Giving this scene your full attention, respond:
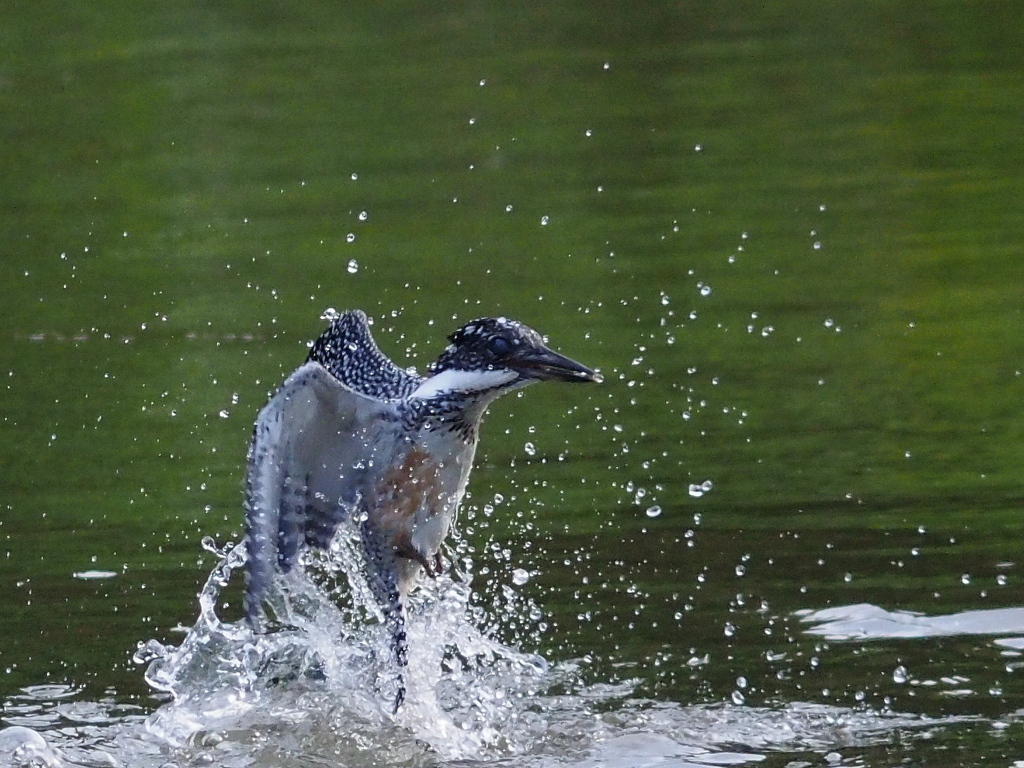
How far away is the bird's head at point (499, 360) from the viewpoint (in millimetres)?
6629

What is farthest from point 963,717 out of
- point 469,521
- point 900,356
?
point 900,356

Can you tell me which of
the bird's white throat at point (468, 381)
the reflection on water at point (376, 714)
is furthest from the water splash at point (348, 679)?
the bird's white throat at point (468, 381)

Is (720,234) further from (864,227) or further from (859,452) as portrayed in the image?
(859,452)

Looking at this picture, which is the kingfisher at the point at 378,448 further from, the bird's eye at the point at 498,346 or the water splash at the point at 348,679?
the water splash at the point at 348,679

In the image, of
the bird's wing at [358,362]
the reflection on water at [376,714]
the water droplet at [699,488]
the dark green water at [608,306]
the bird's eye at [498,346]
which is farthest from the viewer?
the water droplet at [699,488]

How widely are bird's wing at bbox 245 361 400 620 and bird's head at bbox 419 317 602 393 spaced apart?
0.31 meters

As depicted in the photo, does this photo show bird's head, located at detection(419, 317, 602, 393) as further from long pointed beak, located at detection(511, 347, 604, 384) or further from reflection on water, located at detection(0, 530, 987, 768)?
reflection on water, located at detection(0, 530, 987, 768)

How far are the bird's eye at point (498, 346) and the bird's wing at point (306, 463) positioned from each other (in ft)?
1.49

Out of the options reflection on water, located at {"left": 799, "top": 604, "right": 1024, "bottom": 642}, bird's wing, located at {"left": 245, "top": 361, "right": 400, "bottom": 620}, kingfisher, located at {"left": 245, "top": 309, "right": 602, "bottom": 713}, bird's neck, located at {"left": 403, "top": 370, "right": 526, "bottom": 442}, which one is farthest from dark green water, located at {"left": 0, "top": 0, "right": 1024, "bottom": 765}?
bird's neck, located at {"left": 403, "top": 370, "right": 526, "bottom": 442}

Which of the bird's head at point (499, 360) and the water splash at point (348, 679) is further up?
the bird's head at point (499, 360)

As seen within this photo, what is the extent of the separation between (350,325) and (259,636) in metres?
1.09

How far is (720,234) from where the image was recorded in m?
13.9

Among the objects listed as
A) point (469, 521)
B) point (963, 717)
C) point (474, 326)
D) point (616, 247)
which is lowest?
point (963, 717)

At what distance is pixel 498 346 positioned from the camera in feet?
22.0
